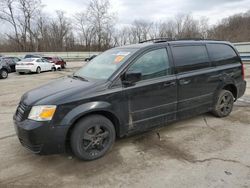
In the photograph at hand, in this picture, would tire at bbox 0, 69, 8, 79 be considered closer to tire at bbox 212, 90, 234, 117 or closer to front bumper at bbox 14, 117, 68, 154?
front bumper at bbox 14, 117, 68, 154

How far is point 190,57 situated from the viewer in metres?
4.35

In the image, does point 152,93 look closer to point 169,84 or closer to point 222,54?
point 169,84

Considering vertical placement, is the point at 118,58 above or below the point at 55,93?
above

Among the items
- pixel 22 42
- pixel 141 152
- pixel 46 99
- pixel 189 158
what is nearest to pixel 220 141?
pixel 189 158

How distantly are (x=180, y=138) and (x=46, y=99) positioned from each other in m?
2.45

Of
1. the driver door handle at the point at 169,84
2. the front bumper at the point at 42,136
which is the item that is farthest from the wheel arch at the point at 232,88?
the front bumper at the point at 42,136

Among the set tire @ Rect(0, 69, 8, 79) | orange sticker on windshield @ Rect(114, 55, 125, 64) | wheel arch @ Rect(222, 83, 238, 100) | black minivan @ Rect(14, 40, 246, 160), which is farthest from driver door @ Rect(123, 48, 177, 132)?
tire @ Rect(0, 69, 8, 79)

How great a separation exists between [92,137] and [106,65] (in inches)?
52.4

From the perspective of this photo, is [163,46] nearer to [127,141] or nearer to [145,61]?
[145,61]

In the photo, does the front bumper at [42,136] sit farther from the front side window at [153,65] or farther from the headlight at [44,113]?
the front side window at [153,65]

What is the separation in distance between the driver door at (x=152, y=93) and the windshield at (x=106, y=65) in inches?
10.0

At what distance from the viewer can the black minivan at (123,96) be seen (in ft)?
10.1

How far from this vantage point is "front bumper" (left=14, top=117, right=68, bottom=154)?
2977 mm

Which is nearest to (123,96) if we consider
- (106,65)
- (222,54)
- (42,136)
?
(106,65)
